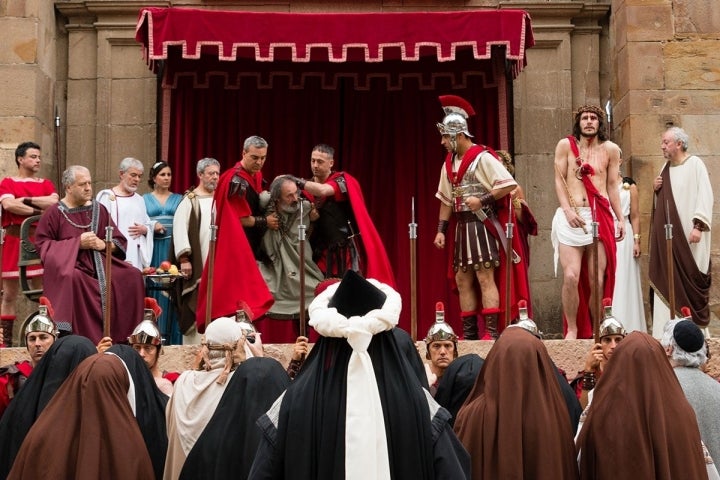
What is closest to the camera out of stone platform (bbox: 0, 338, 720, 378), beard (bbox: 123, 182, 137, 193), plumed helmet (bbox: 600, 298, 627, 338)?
plumed helmet (bbox: 600, 298, 627, 338)

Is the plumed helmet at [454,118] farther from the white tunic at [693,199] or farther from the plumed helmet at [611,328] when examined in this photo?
the plumed helmet at [611,328]

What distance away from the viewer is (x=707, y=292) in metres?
12.5

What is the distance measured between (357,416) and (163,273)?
21.5ft

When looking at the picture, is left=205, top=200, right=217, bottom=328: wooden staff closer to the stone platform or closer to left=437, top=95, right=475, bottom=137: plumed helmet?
the stone platform

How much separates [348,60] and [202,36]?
136 centimetres

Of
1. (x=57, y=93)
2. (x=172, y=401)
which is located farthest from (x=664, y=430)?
(x=57, y=93)

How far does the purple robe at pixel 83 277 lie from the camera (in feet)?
37.1

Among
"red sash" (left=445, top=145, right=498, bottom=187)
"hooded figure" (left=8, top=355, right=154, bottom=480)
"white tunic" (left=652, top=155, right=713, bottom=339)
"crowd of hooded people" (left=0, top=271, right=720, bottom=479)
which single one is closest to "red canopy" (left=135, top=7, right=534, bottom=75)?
"red sash" (left=445, top=145, right=498, bottom=187)

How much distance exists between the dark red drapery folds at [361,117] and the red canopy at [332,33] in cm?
16

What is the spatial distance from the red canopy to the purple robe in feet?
8.20

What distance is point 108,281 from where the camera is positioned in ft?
34.7

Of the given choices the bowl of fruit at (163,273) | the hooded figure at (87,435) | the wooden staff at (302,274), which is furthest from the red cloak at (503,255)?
the hooded figure at (87,435)

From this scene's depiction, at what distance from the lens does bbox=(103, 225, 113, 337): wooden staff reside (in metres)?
10.3

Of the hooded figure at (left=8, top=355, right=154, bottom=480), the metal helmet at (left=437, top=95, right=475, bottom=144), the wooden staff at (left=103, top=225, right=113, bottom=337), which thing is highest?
the metal helmet at (left=437, top=95, right=475, bottom=144)
